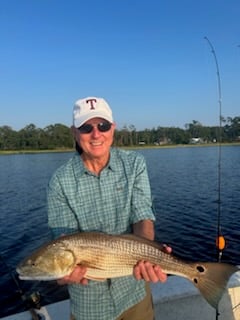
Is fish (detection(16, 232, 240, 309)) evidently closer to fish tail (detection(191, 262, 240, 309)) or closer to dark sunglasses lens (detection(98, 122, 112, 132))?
fish tail (detection(191, 262, 240, 309))

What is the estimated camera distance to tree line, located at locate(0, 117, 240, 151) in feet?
411

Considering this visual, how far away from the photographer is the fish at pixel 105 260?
2924mm

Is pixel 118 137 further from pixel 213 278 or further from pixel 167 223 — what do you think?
pixel 213 278

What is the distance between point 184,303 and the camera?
4875 mm

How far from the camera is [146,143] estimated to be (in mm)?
140500

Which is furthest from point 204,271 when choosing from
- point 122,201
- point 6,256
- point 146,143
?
point 146,143

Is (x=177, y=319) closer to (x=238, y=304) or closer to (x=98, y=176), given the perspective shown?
(x=238, y=304)

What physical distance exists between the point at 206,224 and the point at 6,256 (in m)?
9.47

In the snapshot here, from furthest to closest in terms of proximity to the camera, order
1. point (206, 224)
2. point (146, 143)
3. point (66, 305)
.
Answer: point (146, 143) → point (206, 224) → point (66, 305)

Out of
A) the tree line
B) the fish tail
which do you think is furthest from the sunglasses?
the tree line

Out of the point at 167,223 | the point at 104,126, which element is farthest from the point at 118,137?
the point at 104,126

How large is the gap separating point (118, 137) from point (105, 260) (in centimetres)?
11650

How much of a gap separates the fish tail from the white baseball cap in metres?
1.48

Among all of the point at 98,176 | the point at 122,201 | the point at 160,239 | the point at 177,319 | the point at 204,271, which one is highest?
the point at 98,176
